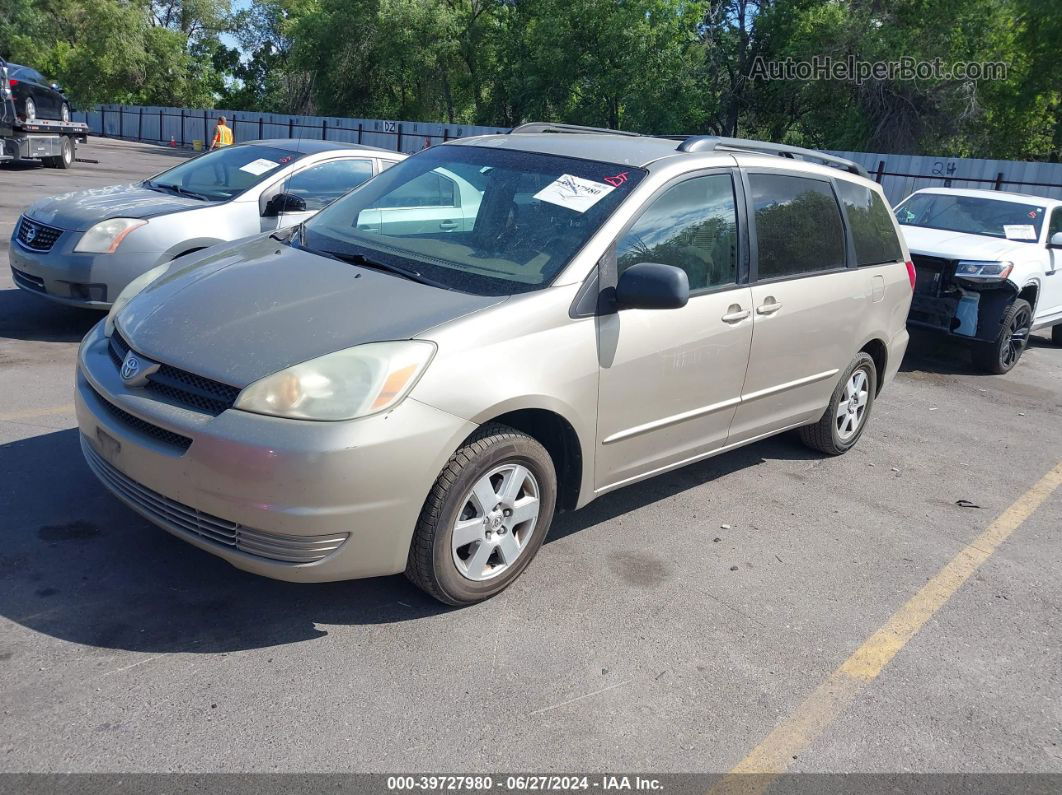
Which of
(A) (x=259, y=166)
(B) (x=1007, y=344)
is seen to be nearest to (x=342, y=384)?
(A) (x=259, y=166)

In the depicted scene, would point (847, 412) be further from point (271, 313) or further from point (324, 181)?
point (324, 181)

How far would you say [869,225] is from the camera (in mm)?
5719

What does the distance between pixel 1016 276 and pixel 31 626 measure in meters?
8.62

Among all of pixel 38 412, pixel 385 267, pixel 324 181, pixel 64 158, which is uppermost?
pixel 324 181

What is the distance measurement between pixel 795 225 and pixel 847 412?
1.46m

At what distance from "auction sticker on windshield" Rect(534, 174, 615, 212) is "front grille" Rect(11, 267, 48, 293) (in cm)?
446

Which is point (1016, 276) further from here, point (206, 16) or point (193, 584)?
point (206, 16)

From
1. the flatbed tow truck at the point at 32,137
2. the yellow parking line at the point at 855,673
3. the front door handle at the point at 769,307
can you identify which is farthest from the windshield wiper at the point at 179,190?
the flatbed tow truck at the point at 32,137

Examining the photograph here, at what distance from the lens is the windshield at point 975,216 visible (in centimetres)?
971

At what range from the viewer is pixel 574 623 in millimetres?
3643

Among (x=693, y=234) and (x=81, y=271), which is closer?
(x=693, y=234)

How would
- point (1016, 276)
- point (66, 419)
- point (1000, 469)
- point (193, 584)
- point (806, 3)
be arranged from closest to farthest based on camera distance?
point (193, 584), point (66, 419), point (1000, 469), point (1016, 276), point (806, 3)

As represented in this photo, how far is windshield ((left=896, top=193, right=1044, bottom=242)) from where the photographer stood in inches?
382

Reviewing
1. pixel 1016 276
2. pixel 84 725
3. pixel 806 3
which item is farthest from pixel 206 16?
pixel 84 725
